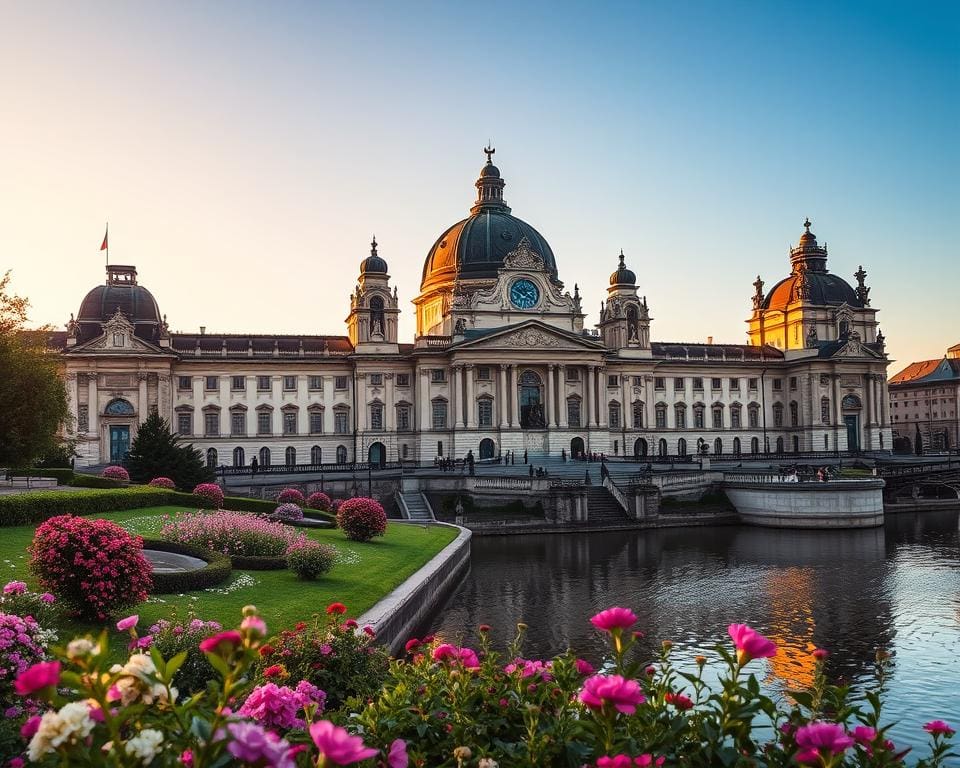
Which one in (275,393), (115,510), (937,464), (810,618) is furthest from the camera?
(275,393)

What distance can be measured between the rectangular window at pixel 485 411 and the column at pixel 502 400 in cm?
98

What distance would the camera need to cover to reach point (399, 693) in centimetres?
805

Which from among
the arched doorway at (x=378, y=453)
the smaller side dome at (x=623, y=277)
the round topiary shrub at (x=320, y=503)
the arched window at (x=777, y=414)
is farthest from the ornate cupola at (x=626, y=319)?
the round topiary shrub at (x=320, y=503)

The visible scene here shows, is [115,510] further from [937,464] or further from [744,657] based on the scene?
[937,464]

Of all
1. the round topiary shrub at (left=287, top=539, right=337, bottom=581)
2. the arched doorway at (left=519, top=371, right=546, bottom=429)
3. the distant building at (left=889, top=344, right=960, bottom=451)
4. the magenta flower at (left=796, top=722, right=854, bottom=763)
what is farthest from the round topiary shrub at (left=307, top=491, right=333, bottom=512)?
the distant building at (left=889, top=344, right=960, bottom=451)

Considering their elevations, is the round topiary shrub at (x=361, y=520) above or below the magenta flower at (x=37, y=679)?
below

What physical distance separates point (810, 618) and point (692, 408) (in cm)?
6362

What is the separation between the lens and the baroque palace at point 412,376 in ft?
241

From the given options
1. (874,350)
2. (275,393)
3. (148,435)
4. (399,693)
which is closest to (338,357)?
(275,393)

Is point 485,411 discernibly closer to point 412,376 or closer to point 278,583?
point 412,376

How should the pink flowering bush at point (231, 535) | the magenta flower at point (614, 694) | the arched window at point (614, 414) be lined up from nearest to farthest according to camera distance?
the magenta flower at point (614, 694) < the pink flowering bush at point (231, 535) < the arched window at point (614, 414)

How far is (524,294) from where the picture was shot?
80938mm

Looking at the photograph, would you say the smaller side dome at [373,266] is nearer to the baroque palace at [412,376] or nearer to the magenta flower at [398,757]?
the baroque palace at [412,376]

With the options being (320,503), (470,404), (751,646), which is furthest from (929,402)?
(751,646)
